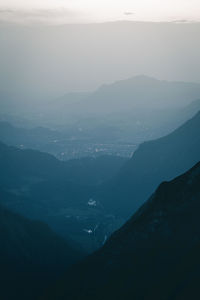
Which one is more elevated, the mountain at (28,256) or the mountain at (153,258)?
the mountain at (153,258)

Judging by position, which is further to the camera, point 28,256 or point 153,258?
point 28,256

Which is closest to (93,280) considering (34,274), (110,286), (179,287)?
(110,286)

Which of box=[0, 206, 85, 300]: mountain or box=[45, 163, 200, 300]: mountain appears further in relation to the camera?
box=[0, 206, 85, 300]: mountain

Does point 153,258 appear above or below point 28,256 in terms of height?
above

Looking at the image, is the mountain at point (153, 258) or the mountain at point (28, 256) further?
the mountain at point (28, 256)

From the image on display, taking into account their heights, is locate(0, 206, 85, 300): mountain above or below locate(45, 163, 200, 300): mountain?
below
